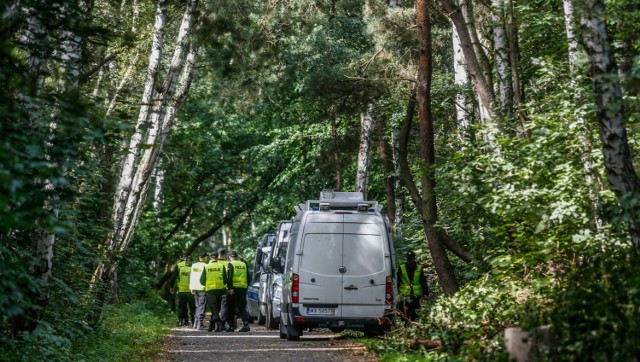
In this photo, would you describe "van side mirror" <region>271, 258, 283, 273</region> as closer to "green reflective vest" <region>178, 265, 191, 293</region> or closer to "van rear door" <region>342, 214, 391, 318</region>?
"van rear door" <region>342, 214, 391, 318</region>

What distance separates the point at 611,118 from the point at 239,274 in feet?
50.1

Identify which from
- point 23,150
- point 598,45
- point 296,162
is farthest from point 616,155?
point 296,162

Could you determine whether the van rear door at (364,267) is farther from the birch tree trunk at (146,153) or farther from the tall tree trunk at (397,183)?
the tall tree trunk at (397,183)

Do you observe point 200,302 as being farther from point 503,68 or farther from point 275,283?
point 503,68

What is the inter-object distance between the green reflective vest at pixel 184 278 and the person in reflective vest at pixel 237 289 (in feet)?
10.9

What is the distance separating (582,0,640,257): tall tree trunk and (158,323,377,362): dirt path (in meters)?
5.90

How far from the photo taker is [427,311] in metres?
16.2

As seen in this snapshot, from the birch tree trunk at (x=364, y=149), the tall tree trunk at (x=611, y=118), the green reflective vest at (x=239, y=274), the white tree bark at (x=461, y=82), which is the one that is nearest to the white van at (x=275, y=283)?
the green reflective vest at (x=239, y=274)

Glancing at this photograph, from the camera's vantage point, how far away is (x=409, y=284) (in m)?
20.1

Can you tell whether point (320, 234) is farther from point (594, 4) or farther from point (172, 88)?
point (594, 4)

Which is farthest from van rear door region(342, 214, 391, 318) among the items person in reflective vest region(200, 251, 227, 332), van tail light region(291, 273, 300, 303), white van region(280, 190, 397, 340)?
person in reflective vest region(200, 251, 227, 332)

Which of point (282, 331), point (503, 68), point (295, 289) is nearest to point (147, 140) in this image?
point (282, 331)

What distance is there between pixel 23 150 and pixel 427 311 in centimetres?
1016

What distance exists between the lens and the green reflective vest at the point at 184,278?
89.5 ft
